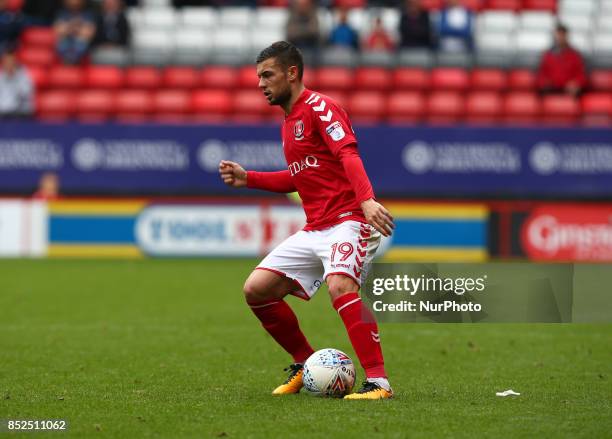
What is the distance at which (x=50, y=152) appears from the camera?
18.4 m

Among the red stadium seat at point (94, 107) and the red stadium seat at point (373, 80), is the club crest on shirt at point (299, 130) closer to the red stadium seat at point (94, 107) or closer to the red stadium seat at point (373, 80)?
the red stadium seat at point (94, 107)

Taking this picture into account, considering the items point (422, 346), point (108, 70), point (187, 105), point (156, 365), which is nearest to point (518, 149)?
point (187, 105)

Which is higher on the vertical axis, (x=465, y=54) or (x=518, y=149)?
(x=465, y=54)

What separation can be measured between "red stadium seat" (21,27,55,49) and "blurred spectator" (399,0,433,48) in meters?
6.31

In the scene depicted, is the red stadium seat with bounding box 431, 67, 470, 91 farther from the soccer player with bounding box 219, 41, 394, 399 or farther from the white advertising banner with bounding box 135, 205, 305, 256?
the soccer player with bounding box 219, 41, 394, 399

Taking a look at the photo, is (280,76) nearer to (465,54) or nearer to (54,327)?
(54,327)

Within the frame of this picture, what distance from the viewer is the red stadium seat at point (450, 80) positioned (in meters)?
19.8

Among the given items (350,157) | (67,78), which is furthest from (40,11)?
(350,157)

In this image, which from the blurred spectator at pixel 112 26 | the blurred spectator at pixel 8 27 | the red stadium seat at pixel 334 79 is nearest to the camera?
the red stadium seat at pixel 334 79

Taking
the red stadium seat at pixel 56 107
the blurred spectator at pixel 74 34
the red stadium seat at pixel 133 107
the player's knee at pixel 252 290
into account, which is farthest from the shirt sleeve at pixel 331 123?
the blurred spectator at pixel 74 34

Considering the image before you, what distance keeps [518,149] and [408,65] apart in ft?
9.68

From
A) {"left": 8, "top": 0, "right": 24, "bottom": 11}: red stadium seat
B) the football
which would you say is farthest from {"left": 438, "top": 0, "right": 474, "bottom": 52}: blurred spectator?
the football

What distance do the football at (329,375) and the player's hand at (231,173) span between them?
119cm

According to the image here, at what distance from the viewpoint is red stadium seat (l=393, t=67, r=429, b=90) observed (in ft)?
65.2
